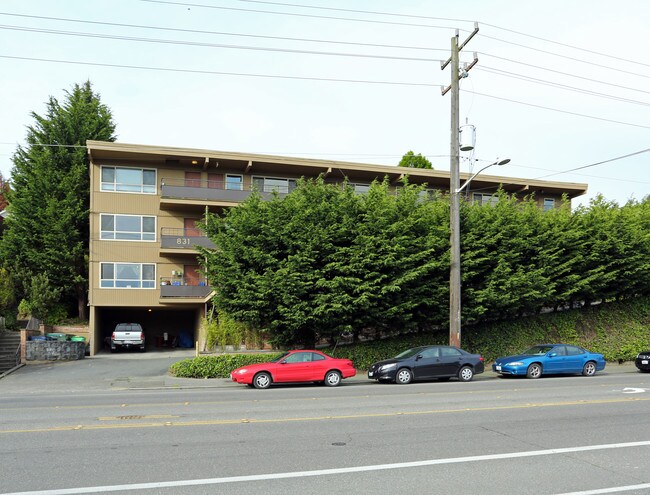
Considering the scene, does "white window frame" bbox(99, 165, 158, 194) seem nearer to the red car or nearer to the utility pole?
the red car

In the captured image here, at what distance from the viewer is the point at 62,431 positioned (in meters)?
9.66

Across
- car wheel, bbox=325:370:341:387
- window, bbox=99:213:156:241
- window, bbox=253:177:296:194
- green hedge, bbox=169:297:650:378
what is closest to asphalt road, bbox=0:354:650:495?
car wheel, bbox=325:370:341:387

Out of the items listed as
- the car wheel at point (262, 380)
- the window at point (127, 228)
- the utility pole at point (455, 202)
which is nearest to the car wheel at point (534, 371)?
the utility pole at point (455, 202)

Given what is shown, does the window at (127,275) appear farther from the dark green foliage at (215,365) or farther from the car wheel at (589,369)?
the car wheel at (589,369)

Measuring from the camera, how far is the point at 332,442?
28.6 feet

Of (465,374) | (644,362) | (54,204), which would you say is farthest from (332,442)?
(54,204)

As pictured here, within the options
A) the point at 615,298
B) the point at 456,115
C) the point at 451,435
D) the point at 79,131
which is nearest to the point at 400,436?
the point at 451,435

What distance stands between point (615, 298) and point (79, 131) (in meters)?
34.4

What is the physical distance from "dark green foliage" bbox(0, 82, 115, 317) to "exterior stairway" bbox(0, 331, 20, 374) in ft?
20.2

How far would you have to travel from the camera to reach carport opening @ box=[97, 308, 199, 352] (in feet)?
122

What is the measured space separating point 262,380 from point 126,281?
17.2 m

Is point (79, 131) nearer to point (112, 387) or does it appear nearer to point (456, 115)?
point (112, 387)

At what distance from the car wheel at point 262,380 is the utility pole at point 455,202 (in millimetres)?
7401

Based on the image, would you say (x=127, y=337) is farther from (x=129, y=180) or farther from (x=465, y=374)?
(x=465, y=374)
